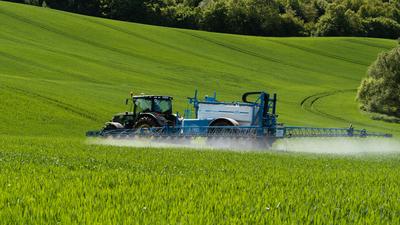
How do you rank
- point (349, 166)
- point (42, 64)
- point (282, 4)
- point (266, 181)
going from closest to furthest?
point (266, 181)
point (349, 166)
point (42, 64)
point (282, 4)

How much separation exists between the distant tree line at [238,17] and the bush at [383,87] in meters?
70.2

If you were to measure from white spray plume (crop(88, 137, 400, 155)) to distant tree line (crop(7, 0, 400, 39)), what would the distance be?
362ft

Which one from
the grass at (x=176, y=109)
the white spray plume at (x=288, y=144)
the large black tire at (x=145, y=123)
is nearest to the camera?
the grass at (x=176, y=109)

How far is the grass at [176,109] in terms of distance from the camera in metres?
8.05

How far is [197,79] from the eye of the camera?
76.6 meters

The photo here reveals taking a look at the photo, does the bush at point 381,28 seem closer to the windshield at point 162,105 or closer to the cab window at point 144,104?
the windshield at point 162,105

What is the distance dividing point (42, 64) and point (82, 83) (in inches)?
371

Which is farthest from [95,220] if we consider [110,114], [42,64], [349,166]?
[42,64]

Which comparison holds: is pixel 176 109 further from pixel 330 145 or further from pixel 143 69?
pixel 330 145

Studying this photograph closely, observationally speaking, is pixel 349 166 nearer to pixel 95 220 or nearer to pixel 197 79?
pixel 95 220

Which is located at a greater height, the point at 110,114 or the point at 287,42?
the point at 287,42

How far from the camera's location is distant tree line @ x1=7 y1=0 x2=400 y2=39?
137750mm

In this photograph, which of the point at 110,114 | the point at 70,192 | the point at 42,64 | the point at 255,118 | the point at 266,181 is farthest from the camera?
the point at 42,64

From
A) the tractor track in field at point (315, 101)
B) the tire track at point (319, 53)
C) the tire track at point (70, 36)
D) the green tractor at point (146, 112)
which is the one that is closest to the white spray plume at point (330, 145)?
the green tractor at point (146, 112)
